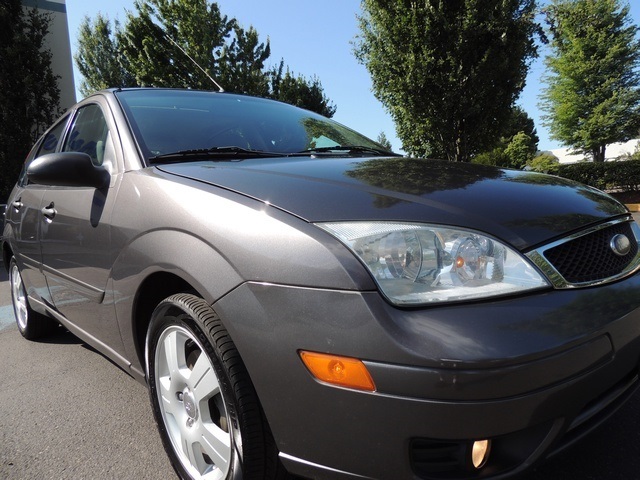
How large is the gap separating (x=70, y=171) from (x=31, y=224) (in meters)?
1.11

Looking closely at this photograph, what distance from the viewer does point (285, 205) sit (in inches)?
52.7

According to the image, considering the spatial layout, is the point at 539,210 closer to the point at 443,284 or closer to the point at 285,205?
the point at 443,284

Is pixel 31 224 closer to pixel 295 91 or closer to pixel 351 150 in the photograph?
pixel 351 150

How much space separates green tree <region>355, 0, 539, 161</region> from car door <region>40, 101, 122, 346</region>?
10.3m

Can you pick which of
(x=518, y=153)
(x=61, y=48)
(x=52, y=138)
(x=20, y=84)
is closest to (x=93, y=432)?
(x=52, y=138)

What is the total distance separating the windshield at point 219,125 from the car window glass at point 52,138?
0.80 metres

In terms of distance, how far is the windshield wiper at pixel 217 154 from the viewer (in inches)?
77.2

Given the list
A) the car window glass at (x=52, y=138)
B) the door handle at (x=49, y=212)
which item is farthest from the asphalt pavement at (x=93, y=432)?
the car window glass at (x=52, y=138)

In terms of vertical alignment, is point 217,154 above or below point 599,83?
below

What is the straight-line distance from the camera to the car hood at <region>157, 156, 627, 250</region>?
1.30 meters

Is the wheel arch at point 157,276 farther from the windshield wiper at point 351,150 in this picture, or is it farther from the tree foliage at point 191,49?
the tree foliage at point 191,49

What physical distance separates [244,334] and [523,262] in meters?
0.77

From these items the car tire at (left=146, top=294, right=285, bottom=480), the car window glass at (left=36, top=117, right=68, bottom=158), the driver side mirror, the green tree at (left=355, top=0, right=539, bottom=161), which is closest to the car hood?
the driver side mirror

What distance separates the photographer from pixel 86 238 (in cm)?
203
